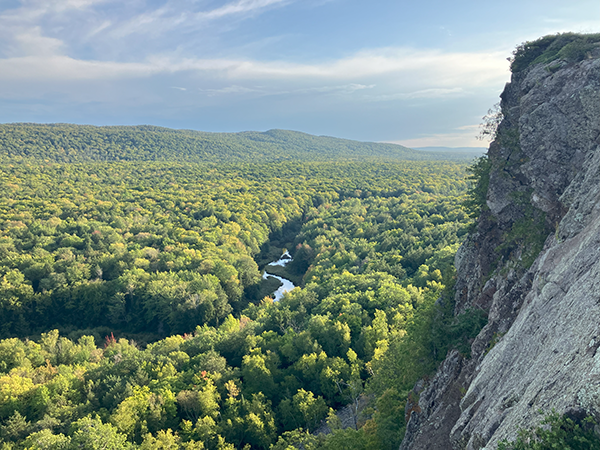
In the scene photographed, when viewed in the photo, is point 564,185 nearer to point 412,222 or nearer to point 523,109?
point 523,109

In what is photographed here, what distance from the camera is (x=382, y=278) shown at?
224 ft

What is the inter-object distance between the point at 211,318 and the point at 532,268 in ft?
223

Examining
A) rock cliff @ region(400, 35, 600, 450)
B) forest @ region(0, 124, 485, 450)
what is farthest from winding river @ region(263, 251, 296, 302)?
rock cliff @ region(400, 35, 600, 450)

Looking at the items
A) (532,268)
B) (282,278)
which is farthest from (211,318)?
(532,268)

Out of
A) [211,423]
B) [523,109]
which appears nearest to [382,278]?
[211,423]

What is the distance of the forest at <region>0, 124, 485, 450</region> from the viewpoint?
35500mm

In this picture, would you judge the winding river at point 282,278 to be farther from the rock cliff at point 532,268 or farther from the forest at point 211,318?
the rock cliff at point 532,268

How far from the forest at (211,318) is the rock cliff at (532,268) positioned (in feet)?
13.1

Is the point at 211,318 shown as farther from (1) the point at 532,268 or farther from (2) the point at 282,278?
(1) the point at 532,268

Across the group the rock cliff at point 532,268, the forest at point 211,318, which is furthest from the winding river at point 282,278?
the rock cliff at point 532,268

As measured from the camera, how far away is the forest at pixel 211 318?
116ft

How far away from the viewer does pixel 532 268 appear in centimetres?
1900

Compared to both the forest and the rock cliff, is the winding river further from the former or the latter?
the rock cliff

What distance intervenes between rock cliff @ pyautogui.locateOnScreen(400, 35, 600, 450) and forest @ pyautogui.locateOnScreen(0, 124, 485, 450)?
3978mm
